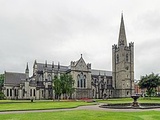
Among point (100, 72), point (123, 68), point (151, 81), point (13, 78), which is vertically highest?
point (123, 68)

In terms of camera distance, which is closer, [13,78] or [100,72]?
[13,78]

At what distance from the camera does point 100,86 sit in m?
112

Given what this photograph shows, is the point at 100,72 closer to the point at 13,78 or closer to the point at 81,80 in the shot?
the point at 81,80

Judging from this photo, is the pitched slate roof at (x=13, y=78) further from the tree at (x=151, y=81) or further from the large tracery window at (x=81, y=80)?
the tree at (x=151, y=81)

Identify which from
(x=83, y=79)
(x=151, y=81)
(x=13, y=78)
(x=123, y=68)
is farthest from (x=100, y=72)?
(x=13, y=78)

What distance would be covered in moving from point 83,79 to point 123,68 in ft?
75.4

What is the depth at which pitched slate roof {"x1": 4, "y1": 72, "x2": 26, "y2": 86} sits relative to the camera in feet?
326

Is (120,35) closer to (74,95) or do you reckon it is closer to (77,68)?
(77,68)

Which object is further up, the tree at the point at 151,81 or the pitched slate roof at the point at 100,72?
the pitched slate roof at the point at 100,72

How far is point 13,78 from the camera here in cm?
10169

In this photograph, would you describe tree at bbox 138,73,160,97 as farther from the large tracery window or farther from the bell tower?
the large tracery window

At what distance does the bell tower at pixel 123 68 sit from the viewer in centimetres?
11281

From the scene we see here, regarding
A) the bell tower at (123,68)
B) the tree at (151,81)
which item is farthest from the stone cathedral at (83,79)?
the tree at (151,81)

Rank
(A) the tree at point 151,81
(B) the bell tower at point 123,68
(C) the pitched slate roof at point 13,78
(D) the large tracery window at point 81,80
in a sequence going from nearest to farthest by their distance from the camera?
(A) the tree at point 151,81, (C) the pitched slate roof at point 13,78, (D) the large tracery window at point 81,80, (B) the bell tower at point 123,68
